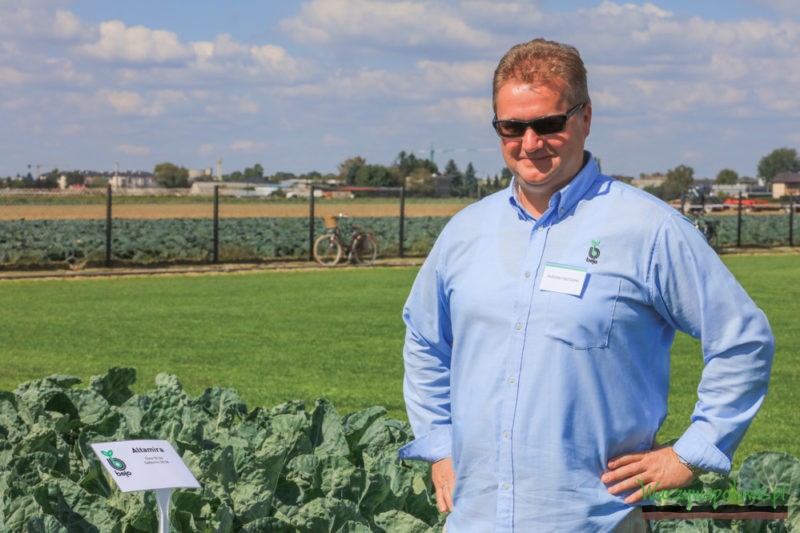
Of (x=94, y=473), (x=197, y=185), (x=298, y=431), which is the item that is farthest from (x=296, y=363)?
(x=197, y=185)

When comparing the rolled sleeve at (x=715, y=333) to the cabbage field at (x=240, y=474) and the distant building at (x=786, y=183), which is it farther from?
the distant building at (x=786, y=183)

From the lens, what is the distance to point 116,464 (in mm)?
3410

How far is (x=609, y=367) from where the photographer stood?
8.92ft

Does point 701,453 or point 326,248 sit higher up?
point 701,453

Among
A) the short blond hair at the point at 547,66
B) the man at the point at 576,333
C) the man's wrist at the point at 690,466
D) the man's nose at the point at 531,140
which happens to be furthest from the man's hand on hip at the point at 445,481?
the short blond hair at the point at 547,66

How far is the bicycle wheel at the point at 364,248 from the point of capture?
86.4ft

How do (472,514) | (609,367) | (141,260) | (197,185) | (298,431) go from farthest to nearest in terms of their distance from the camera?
1. (197,185)
2. (141,260)
3. (298,431)
4. (472,514)
5. (609,367)

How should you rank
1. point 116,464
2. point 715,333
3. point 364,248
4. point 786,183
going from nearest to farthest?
1. point 715,333
2. point 116,464
3. point 364,248
4. point 786,183

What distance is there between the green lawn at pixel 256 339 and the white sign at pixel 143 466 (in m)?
5.01

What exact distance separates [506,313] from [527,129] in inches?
17.4

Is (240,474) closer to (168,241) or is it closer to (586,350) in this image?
(586,350)

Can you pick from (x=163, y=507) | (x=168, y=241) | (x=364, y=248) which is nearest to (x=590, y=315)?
(x=163, y=507)

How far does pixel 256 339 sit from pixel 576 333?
10.4 meters

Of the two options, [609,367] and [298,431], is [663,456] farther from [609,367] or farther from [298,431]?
[298,431]
